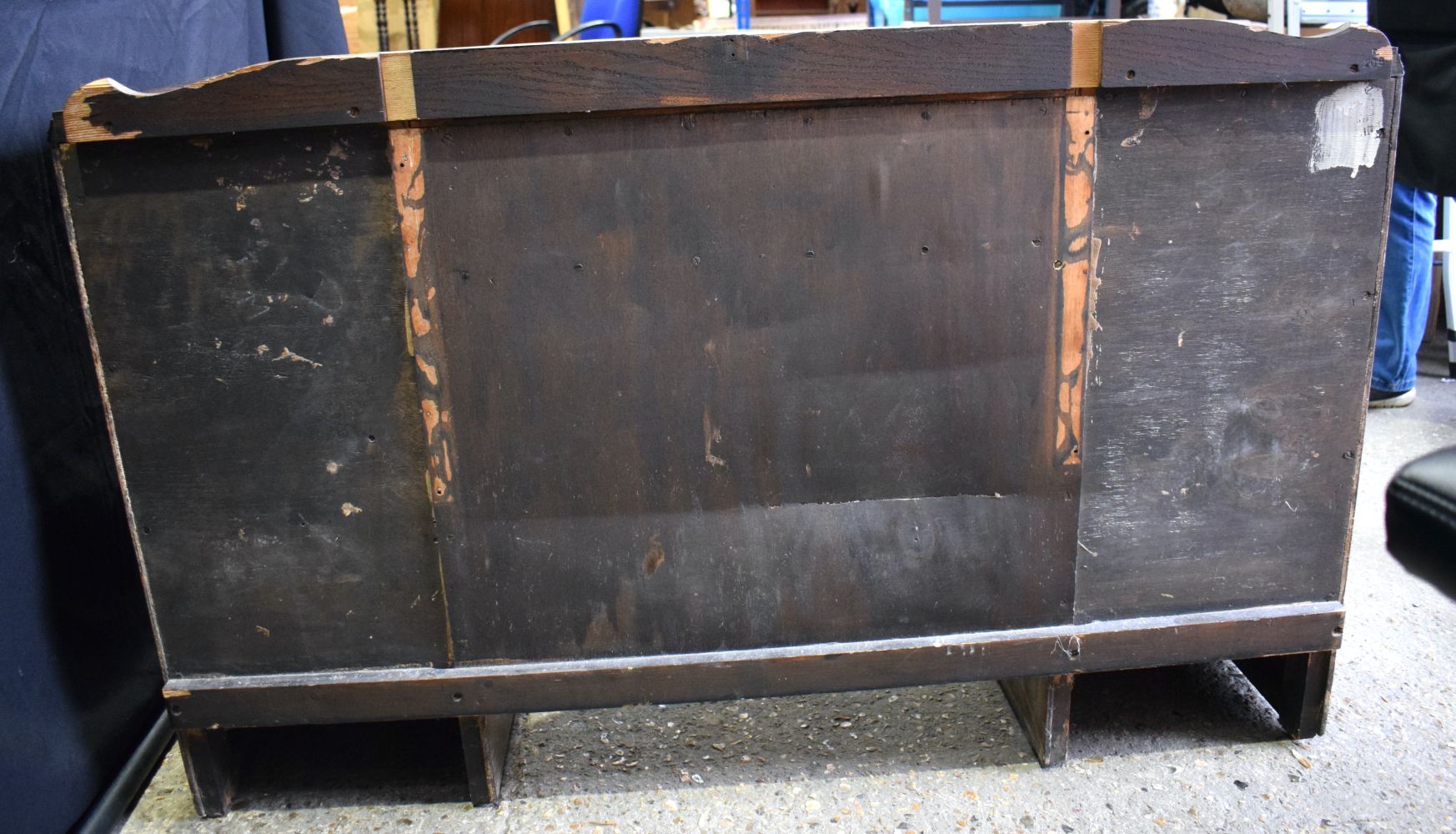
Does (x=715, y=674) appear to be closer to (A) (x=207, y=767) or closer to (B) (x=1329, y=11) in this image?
(A) (x=207, y=767)

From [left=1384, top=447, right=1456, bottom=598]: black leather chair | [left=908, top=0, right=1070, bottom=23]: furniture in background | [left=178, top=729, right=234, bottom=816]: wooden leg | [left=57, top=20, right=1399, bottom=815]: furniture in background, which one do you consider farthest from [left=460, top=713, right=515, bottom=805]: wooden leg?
[left=908, top=0, right=1070, bottom=23]: furniture in background

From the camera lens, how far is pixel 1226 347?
1.43 metres

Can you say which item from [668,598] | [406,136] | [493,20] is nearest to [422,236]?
[406,136]

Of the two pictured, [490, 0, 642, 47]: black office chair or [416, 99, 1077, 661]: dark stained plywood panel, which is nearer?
[416, 99, 1077, 661]: dark stained plywood panel

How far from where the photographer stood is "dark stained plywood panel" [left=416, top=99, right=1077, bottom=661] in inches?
52.4

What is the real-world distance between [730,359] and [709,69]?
397 mm

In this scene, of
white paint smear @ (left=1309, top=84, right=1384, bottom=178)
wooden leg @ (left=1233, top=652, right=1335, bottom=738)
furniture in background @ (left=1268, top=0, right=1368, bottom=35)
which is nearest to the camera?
white paint smear @ (left=1309, top=84, right=1384, bottom=178)

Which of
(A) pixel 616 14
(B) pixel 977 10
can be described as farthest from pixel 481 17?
(B) pixel 977 10

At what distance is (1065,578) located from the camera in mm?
1492

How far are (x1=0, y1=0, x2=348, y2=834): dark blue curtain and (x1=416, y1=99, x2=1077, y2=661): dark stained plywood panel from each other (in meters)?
0.51

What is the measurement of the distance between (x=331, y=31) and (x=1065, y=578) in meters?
1.93

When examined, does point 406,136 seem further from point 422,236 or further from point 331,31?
point 331,31

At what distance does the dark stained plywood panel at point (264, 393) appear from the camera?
51.6 inches

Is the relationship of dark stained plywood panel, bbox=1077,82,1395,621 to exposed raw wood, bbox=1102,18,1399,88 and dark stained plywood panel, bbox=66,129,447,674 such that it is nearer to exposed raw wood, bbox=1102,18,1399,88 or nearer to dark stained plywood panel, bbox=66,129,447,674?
exposed raw wood, bbox=1102,18,1399,88
